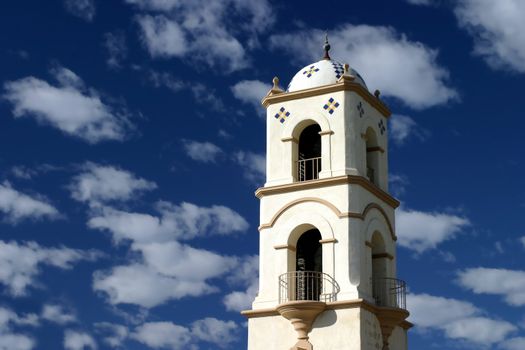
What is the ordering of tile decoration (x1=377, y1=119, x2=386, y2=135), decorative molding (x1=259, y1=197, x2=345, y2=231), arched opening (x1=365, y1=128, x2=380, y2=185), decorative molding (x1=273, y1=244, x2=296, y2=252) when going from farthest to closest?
tile decoration (x1=377, y1=119, x2=386, y2=135), arched opening (x1=365, y1=128, x2=380, y2=185), decorative molding (x1=273, y1=244, x2=296, y2=252), decorative molding (x1=259, y1=197, x2=345, y2=231)

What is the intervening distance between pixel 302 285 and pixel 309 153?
470cm

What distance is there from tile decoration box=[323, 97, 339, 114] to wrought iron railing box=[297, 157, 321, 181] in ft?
5.20

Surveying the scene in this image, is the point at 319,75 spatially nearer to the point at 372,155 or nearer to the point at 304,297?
the point at 372,155

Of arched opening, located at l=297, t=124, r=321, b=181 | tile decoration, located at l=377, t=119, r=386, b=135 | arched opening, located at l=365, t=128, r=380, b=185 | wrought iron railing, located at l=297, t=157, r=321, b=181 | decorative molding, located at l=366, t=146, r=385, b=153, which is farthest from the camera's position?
tile decoration, located at l=377, t=119, r=386, b=135

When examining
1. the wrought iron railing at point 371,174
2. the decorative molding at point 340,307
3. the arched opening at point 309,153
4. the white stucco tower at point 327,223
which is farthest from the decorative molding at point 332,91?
the decorative molding at point 340,307

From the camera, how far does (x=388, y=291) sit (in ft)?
102

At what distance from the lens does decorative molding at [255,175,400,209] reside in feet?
99.9

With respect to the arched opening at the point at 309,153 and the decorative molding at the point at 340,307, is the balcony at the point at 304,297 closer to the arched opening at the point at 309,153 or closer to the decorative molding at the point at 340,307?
the decorative molding at the point at 340,307

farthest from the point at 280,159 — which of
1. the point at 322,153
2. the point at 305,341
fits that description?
the point at 305,341

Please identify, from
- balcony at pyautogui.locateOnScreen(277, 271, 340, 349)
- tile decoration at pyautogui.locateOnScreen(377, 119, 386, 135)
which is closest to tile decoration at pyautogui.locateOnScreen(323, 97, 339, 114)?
tile decoration at pyautogui.locateOnScreen(377, 119, 386, 135)

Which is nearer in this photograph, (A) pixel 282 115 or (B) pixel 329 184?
(B) pixel 329 184

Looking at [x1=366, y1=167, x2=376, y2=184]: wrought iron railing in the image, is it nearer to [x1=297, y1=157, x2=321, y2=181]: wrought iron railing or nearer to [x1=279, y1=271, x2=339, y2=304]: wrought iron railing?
[x1=297, y1=157, x2=321, y2=181]: wrought iron railing

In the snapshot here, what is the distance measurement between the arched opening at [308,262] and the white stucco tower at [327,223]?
0.10 feet

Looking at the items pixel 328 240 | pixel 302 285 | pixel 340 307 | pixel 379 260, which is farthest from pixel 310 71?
pixel 340 307
